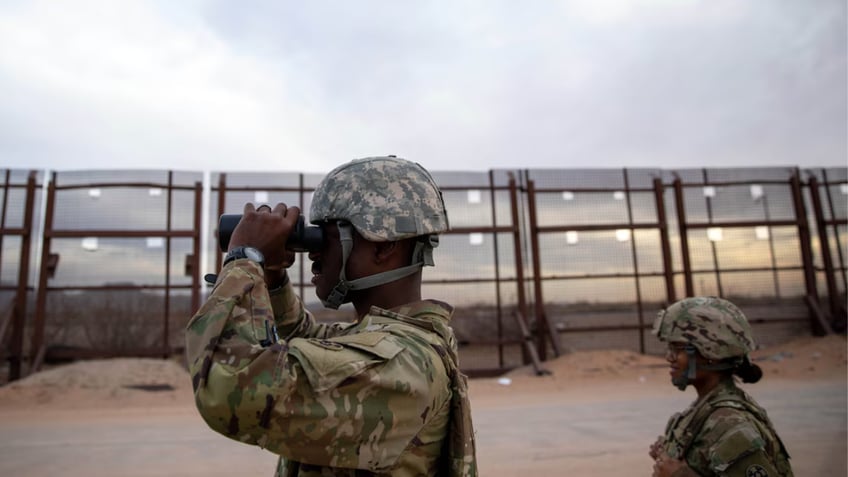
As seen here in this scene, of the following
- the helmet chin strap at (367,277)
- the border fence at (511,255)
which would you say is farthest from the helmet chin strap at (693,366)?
the border fence at (511,255)

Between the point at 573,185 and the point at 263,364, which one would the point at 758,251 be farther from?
the point at 263,364

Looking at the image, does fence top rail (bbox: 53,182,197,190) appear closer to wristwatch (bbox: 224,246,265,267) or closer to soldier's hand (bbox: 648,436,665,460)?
soldier's hand (bbox: 648,436,665,460)

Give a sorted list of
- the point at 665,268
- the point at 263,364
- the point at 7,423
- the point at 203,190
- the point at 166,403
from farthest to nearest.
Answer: the point at 665,268 → the point at 203,190 → the point at 166,403 → the point at 7,423 → the point at 263,364

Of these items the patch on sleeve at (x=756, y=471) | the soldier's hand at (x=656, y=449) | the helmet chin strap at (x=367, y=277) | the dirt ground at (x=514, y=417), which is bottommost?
the dirt ground at (x=514, y=417)

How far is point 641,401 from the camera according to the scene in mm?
7641

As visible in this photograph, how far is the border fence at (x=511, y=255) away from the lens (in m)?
10.5

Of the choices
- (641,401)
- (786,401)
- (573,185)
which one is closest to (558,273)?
(573,185)

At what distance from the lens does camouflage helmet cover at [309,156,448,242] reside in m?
1.41

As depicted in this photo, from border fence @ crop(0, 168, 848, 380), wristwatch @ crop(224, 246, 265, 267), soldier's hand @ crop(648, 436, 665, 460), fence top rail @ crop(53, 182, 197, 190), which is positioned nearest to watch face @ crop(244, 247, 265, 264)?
wristwatch @ crop(224, 246, 265, 267)

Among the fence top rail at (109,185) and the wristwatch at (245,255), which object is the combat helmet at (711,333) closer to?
A: the wristwatch at (245,255)

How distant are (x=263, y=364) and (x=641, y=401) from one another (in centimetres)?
776

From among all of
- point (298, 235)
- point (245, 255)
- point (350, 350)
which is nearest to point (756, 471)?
point (350, 350)

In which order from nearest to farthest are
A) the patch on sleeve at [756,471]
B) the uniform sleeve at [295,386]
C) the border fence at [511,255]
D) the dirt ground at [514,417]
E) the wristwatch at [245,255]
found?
the uniform sleeve at [295,386], the wristwatch at [245,255], the patch on sleeve at [756,471], the dirt ground at [514,417], the border fence at [511,255]

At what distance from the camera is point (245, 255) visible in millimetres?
1235
